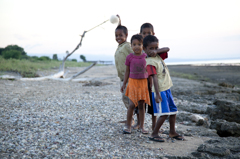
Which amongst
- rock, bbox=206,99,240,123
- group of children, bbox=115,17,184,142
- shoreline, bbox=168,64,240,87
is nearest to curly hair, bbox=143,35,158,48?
group of children, bbox=115,17,184,142

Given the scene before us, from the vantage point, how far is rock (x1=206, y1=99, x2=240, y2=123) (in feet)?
15.8

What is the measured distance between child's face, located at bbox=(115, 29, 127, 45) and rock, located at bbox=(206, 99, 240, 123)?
3173 millimetres

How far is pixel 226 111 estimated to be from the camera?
4.98 metres

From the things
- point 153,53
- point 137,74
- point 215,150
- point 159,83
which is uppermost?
point 153,53

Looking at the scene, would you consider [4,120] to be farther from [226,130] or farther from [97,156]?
[226,130]

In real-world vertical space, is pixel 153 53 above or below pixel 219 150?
above

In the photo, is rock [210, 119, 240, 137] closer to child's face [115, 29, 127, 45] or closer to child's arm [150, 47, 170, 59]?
child's arm [150, 47, 170, 59]

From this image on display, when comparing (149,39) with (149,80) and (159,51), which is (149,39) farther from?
(149,80)

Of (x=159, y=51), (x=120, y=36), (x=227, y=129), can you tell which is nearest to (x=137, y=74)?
(x=159, y=51)

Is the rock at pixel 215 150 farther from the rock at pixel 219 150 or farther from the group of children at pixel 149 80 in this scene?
the group of children at pixel 149 80

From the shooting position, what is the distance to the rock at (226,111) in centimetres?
481

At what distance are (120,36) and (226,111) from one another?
3379 millimetres

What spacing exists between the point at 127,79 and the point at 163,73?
0.66 m

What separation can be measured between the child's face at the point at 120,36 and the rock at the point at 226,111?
317cm
